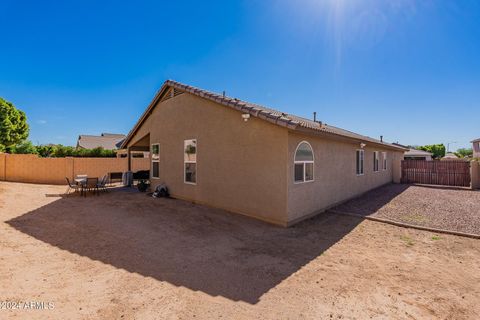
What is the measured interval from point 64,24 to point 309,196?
13957mm

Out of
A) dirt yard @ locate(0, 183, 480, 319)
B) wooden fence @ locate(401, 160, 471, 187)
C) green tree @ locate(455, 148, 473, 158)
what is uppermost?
green tree @ locate(455, 148, 473, 158)

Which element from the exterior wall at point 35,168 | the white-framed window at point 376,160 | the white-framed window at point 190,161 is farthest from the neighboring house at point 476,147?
the exterior wall at point 35,168

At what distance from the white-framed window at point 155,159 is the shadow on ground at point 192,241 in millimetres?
3513

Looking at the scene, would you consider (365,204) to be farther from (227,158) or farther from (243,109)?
(243,109)

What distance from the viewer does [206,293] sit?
3.51m

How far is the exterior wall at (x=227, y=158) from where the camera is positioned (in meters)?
7.22

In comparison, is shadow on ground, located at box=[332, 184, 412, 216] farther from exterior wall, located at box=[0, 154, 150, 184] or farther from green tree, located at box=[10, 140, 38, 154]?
green tree, located at box=[10, 140, 38, 154]

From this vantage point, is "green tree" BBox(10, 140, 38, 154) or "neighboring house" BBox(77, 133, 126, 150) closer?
"green tree" BBox(10, 140, 38, 154)

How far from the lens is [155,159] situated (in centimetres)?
1295

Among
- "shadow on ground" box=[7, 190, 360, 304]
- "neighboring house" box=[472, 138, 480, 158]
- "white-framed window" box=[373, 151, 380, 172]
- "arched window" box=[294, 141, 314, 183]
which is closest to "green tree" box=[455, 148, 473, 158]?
"neighboring house" box=[472, 138, 480, 158]

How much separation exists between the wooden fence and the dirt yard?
14.0m

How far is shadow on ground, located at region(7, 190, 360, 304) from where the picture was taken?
160 inches

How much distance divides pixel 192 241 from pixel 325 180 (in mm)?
5690

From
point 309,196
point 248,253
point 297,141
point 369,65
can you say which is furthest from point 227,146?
point 369,65
